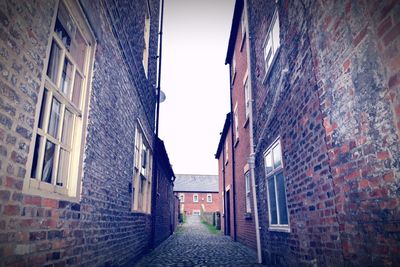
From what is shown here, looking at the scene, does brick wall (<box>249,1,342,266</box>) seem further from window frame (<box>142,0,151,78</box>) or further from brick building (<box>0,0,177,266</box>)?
window frame (<box>142,0,151,78</box>)

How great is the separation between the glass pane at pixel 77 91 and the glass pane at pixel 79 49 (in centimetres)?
14

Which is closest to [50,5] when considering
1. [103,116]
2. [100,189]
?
[103,116]

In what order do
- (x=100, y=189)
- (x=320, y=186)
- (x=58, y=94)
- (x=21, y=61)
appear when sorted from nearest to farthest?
1. (x=21, y=61)
2. (x=58, y=94)
3. (x=320, y=186)
4. (x=100, y=189)

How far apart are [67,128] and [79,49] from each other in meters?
1.08

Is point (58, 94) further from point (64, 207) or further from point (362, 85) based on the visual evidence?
point (362, 85)

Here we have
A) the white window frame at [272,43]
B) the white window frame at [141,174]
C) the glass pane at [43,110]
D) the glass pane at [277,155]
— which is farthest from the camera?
the white window frame at [141,174]

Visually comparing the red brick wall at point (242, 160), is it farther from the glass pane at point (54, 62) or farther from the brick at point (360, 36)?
the glass pane at point (54, 62)

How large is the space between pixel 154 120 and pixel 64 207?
733cm

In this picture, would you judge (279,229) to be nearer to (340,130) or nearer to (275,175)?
(275,175)

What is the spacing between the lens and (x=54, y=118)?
2709 mm

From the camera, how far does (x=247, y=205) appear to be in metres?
9.58

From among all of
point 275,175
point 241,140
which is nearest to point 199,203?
point 241,140

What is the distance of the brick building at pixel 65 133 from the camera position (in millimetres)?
1930

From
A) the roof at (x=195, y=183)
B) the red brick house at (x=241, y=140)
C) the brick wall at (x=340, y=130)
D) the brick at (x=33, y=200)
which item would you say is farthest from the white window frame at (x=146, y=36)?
the roof at (x=195, y=183)
